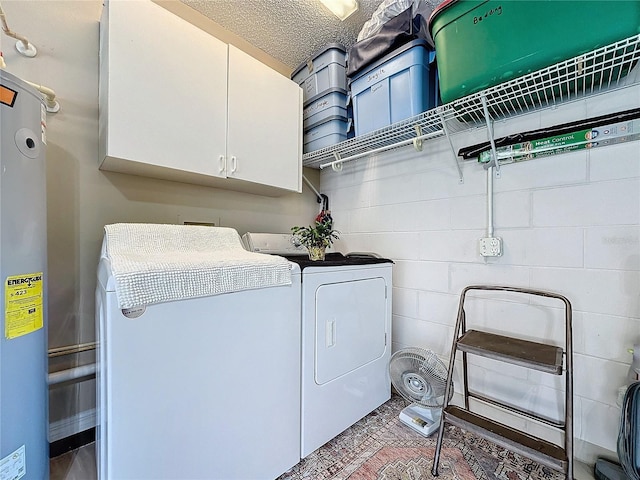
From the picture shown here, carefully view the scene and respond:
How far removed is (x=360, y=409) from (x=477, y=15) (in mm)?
Answer: 2087

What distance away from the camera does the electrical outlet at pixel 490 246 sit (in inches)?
59.9

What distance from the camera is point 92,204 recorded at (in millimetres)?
1461

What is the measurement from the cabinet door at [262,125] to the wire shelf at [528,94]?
421mm

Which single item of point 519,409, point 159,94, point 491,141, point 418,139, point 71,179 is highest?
point 159,94

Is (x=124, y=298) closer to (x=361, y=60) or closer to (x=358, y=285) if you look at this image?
(x=358, y=285)

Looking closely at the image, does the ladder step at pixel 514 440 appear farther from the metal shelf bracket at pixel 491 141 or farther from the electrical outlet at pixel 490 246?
the metal shelf bracket at pixel 491 141

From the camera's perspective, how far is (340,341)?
149 cm

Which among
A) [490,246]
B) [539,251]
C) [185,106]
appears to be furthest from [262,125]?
[539,251]

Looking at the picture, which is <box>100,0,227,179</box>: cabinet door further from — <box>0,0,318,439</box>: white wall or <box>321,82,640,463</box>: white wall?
<box>321,82,640,463</box>: white wall

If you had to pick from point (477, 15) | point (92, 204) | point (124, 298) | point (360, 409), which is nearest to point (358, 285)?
point (360, 409)

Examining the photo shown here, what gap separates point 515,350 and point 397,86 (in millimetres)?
1548

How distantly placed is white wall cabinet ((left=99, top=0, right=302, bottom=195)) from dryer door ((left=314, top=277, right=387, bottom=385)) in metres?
0.86

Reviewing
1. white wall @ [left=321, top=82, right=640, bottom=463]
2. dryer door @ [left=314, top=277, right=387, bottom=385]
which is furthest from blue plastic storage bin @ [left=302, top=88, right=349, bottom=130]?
dryer door @ [left=314, top=277, right=387, bottom=385]

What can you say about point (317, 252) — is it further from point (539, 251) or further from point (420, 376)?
point (539, 251)
